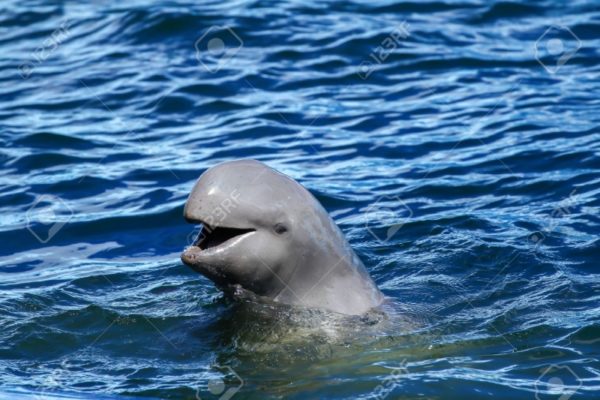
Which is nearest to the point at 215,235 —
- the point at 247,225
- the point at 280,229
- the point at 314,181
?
the point at 247,225

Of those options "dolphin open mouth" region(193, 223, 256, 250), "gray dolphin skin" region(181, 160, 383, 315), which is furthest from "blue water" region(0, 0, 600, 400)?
"dolphin open mouth" region(193, 223, 256, 250)

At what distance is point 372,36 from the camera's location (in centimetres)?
1616

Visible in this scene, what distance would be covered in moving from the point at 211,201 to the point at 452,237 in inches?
132

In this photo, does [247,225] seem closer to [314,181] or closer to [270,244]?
[270,244]

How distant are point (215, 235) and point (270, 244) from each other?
1.19 feet

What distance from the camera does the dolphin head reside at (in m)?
7.25

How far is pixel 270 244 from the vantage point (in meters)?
7.46

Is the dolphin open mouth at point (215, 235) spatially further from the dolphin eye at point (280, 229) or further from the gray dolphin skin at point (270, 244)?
the dolphin eye at point (280, 229)

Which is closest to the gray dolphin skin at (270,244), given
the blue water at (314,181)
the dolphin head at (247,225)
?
the dolphin head at (247,225)

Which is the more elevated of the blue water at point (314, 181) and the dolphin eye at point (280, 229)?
the dolphin eye at point (280, 229)

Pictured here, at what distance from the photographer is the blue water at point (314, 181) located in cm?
738

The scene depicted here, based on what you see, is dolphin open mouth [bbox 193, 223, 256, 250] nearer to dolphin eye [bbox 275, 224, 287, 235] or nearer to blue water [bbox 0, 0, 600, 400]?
dolphin eye [bbox 275, 224, 287, 235]

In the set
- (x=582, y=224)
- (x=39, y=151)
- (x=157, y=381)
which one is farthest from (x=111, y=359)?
(x=39, y=151)

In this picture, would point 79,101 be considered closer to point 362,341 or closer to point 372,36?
point 372,36
